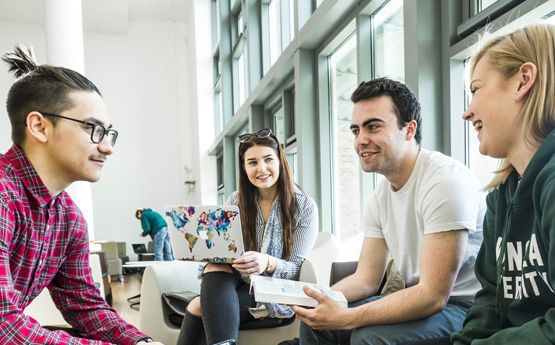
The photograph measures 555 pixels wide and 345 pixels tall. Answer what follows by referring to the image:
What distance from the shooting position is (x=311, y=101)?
162 inches

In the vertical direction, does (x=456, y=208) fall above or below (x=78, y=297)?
above

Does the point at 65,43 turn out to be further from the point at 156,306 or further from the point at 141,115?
the point at 156,306

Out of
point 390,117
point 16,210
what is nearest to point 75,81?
point 16,210

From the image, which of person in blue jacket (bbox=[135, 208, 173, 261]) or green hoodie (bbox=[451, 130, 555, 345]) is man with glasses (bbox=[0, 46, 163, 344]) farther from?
person in blue jacket (bbox=[135, 208, 173, 261])

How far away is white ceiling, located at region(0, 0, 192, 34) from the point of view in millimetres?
9367

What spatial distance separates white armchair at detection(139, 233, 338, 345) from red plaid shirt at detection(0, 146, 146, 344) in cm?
87

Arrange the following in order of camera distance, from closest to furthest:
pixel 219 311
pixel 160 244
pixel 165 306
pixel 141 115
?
pixel 219 311 → pixel 165 306 → pixel 160 244 → pixel 141 115

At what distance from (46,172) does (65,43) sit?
265 inches

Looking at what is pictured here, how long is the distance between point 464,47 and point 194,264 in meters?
1.85

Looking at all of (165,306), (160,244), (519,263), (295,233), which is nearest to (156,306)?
(165,306)

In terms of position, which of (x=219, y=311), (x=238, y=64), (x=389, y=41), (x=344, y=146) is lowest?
(x=219, y=311)

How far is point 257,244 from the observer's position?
7.36ft

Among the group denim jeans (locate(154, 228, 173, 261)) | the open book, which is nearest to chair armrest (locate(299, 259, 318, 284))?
the open book

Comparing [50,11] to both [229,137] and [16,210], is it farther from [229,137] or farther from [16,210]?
[16,210]
